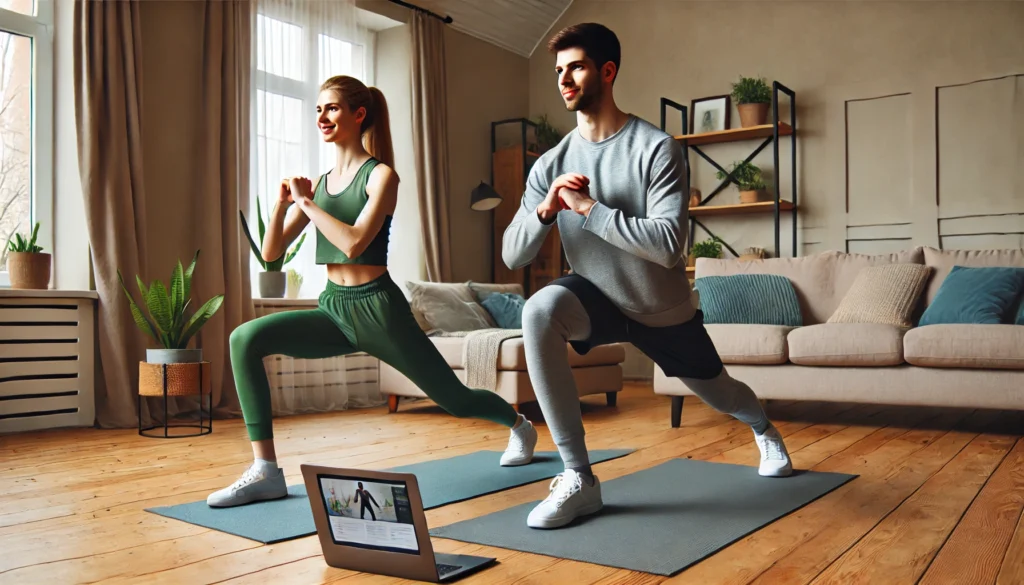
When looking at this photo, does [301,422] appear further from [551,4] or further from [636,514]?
[551,4]

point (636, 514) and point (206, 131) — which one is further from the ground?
point (206, 131)

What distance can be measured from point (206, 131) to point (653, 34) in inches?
139

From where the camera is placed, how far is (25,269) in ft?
12.4

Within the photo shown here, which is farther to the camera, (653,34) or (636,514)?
(653,34)

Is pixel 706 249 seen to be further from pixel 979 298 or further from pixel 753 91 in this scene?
pixel 979 298

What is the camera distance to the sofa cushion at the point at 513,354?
3.98 m

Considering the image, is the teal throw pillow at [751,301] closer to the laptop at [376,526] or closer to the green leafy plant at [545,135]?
the green leafy plant at [545,135]

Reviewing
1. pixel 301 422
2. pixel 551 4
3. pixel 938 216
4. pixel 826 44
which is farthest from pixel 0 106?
pixel 938 216

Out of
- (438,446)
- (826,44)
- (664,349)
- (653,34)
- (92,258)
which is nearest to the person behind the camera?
(664,349)

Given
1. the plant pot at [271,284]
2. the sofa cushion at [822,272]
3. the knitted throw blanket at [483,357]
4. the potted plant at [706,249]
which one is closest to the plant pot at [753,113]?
the potted plant at [706,249]

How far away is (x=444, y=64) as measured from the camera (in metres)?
5.88

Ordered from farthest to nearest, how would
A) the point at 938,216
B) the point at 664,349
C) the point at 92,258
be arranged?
the point at 938,216 → the point at 92,258 → the point at 664,349

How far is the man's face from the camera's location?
202 cm

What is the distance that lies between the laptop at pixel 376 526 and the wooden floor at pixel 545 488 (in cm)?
4
